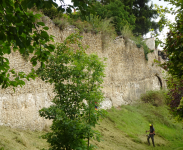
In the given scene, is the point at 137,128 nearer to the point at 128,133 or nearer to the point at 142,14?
the point at 128,133

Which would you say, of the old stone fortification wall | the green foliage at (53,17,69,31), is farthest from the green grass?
the green foliage at (53,17,69,31)

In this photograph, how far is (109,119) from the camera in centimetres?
1200

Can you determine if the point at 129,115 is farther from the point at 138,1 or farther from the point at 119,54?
the point at 138,1

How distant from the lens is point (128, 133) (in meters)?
11.1

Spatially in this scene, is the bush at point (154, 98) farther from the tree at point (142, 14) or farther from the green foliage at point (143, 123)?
the tree at point (142, 14)

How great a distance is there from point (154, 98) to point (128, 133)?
7.56 m

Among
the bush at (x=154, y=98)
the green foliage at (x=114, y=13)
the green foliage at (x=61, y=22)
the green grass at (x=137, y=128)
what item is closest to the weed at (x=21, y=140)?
the green grass at (x=137, y=128)

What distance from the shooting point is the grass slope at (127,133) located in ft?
20.4

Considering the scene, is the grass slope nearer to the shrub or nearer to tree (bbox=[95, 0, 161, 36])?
the shrub

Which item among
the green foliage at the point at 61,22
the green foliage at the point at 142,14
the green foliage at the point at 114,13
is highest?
the green foliage at the point at 142,14

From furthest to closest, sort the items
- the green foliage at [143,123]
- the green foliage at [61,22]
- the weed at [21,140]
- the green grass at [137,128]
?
the green foliage at [143,123] → the green foliage at [61,22] → the green grass at [137,128] → the weed at [21,140]

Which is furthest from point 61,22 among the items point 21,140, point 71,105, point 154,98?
point 154,98

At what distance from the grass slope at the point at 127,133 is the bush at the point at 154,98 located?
69cm

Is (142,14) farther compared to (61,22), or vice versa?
(142,14)
